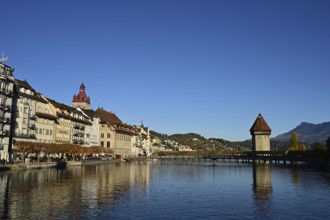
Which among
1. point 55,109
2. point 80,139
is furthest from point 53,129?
point 80,139

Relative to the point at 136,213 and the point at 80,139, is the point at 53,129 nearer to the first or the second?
the point at 80,139

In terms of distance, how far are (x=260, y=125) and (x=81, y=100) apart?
248 feet

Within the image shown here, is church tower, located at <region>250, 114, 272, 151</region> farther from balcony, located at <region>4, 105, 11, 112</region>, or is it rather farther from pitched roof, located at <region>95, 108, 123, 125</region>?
balcony, located at <region>4, 105, 11, 112</region>

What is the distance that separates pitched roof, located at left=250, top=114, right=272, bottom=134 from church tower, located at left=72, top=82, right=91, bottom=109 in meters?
70.7

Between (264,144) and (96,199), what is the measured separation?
12851 cm

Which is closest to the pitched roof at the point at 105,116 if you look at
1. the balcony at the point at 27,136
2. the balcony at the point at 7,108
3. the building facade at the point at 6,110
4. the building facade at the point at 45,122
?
the building facade at the point at 45,122

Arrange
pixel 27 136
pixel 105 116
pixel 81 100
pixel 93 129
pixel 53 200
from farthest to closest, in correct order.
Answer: pixel 81 100
pixel 105 116
pixel 93 129
pixel 27 136
pixel 53 200

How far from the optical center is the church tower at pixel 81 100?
15338 centimetres

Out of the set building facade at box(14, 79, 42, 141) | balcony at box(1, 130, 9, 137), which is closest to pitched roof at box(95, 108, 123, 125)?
building facade at box(14, 79, 42, 141)

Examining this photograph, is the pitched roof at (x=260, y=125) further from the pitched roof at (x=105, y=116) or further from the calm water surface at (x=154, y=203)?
the calm water surface at (x=154, y=203)

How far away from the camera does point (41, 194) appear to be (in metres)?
32.0

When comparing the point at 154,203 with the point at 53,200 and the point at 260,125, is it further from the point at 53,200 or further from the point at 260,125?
the point at 260,125

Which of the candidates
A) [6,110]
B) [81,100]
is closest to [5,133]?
[6,110]

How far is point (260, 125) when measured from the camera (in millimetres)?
152000
